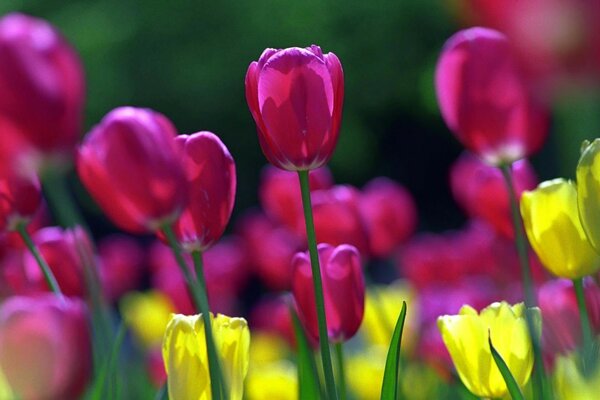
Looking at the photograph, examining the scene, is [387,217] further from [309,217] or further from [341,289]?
[309,217]

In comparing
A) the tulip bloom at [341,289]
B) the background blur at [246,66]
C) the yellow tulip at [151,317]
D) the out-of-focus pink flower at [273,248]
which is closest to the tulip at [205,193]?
the tulip bloom at [341,289]

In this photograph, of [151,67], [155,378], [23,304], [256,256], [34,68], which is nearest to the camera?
[23,304]

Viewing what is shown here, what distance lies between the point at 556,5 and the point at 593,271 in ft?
0.80

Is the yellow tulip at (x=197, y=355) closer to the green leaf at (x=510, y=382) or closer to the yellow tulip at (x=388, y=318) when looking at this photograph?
the green leaf at (x=510, y=382)

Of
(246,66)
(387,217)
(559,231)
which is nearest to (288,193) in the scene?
(387,217)

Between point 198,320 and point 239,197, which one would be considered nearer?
point 198,320

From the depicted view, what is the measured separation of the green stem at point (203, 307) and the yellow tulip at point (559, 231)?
0.87ft

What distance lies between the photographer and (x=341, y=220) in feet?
4.28

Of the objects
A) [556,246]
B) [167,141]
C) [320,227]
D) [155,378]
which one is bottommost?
[155,378]

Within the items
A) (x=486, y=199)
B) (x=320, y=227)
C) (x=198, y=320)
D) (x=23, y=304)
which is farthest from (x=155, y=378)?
(x=23, y=304)

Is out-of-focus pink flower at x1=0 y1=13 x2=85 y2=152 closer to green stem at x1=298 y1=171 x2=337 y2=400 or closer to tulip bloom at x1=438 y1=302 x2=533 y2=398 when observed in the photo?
green stem at x1=298 y1=171 x2=337 y2=400

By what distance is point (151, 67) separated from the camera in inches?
269

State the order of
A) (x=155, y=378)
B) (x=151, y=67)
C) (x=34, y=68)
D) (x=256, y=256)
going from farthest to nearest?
(x=151, y=67) < (x=256, y=256) < (x=155, y=378) < (x=34, y=68)

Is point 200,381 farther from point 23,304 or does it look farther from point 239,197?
point 239,197
